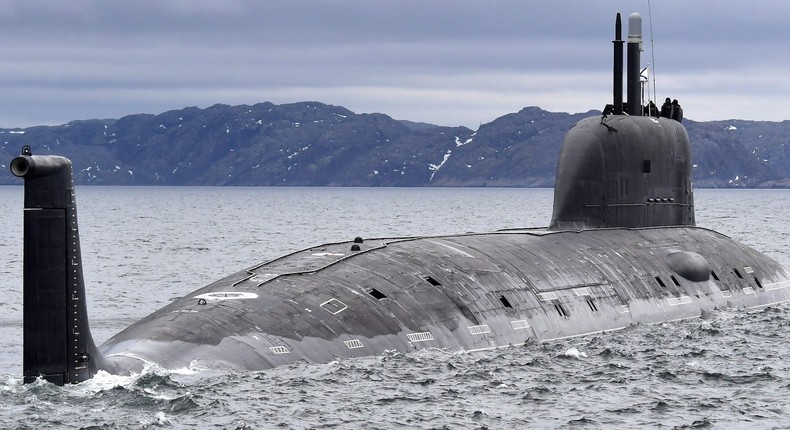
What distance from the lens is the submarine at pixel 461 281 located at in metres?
18.4

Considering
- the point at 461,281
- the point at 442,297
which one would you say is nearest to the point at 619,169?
the point at 461,281

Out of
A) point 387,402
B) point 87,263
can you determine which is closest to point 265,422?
point 387,402

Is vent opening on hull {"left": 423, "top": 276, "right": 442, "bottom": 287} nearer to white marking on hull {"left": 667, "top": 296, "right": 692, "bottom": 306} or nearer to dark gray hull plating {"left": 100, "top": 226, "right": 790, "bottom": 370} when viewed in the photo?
dark gray hull plating {"left": 100, "top": 226, "right": 790, "bottom": 370}

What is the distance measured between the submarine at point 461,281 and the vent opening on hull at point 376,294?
0.05m

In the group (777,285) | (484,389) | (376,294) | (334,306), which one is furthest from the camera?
(777,285)

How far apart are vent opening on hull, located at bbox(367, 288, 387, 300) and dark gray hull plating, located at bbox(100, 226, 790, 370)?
42mm

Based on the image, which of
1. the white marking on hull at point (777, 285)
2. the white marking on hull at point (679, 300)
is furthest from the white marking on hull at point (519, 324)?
the white marking on hull at point (777, 285)

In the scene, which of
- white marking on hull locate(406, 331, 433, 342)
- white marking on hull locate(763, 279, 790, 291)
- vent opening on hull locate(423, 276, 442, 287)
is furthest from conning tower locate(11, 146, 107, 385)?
white marking on hull locate(763, 279, 790, 291)

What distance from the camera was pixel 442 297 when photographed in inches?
1000

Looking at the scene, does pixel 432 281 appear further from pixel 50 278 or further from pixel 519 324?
pixel 50 278

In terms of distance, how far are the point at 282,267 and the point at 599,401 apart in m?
7.99

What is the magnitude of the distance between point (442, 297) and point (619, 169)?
1038cm

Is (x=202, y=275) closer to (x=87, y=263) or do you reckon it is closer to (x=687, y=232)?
(x=87, y=263)

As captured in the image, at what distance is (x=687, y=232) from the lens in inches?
1444
